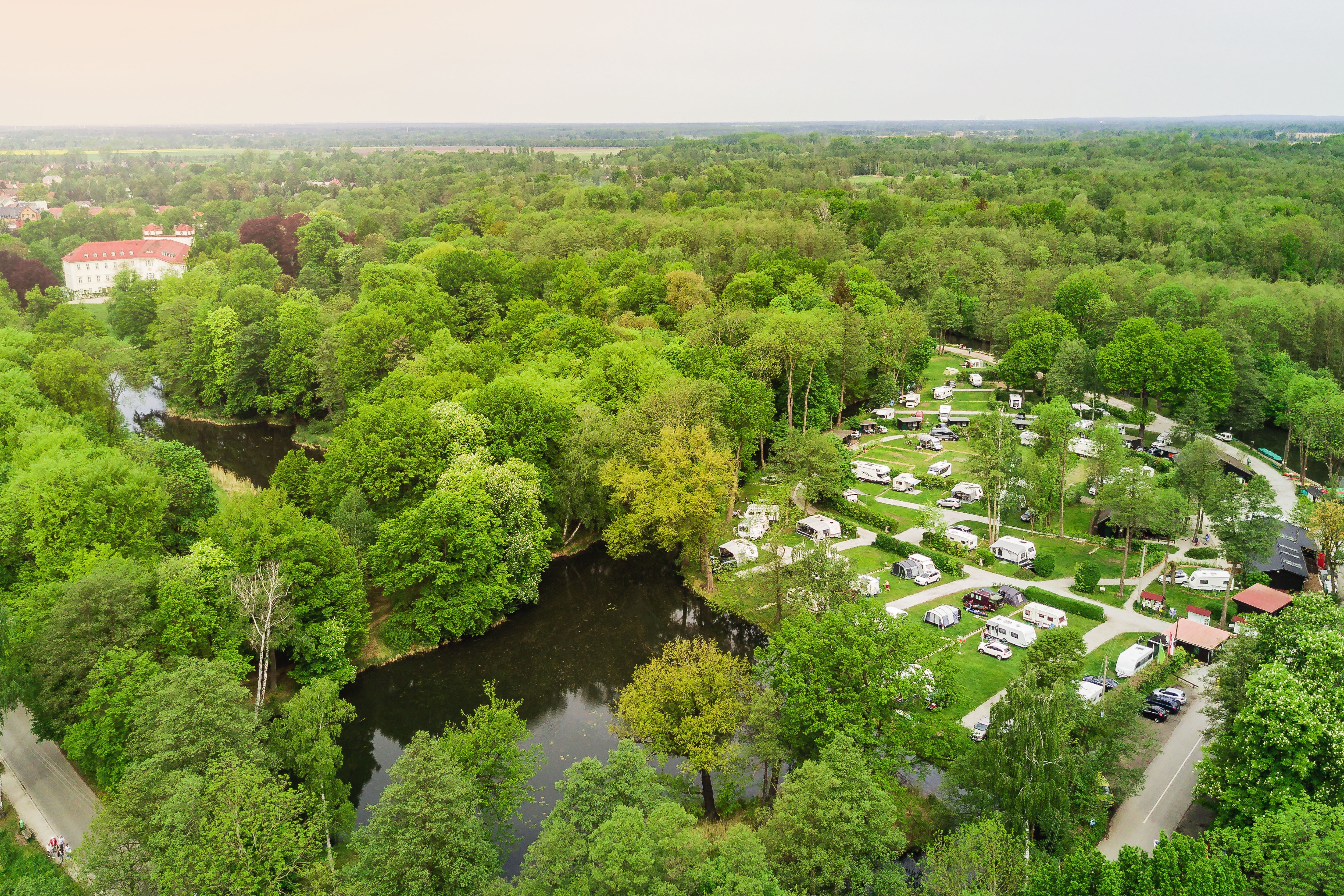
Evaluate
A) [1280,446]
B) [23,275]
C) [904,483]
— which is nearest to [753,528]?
[904,483]

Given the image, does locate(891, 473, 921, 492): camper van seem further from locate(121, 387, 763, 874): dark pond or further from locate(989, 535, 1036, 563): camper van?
locate(121, 387, 763, 874): dark pond

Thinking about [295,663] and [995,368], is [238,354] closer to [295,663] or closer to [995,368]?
[295,663]

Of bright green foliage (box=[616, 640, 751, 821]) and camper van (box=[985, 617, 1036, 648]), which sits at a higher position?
bright green foliage (box=[616, 640, 751, 821])

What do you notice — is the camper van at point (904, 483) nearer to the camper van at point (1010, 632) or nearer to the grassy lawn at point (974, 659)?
the grassy lawn at point (974, 659)

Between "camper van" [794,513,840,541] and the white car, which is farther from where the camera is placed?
"camper van" [794,513,840,541]

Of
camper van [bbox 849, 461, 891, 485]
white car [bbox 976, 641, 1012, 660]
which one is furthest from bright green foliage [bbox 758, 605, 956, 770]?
camper van [bbox 849, 461, 891, 485]

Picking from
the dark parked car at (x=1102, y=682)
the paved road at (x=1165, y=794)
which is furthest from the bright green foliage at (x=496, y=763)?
the dark parked car at (x=1102, y=682)

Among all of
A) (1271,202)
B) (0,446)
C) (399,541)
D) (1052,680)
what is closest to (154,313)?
(0,446)

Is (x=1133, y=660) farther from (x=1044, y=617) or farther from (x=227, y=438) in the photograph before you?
(x=227, y=438)
